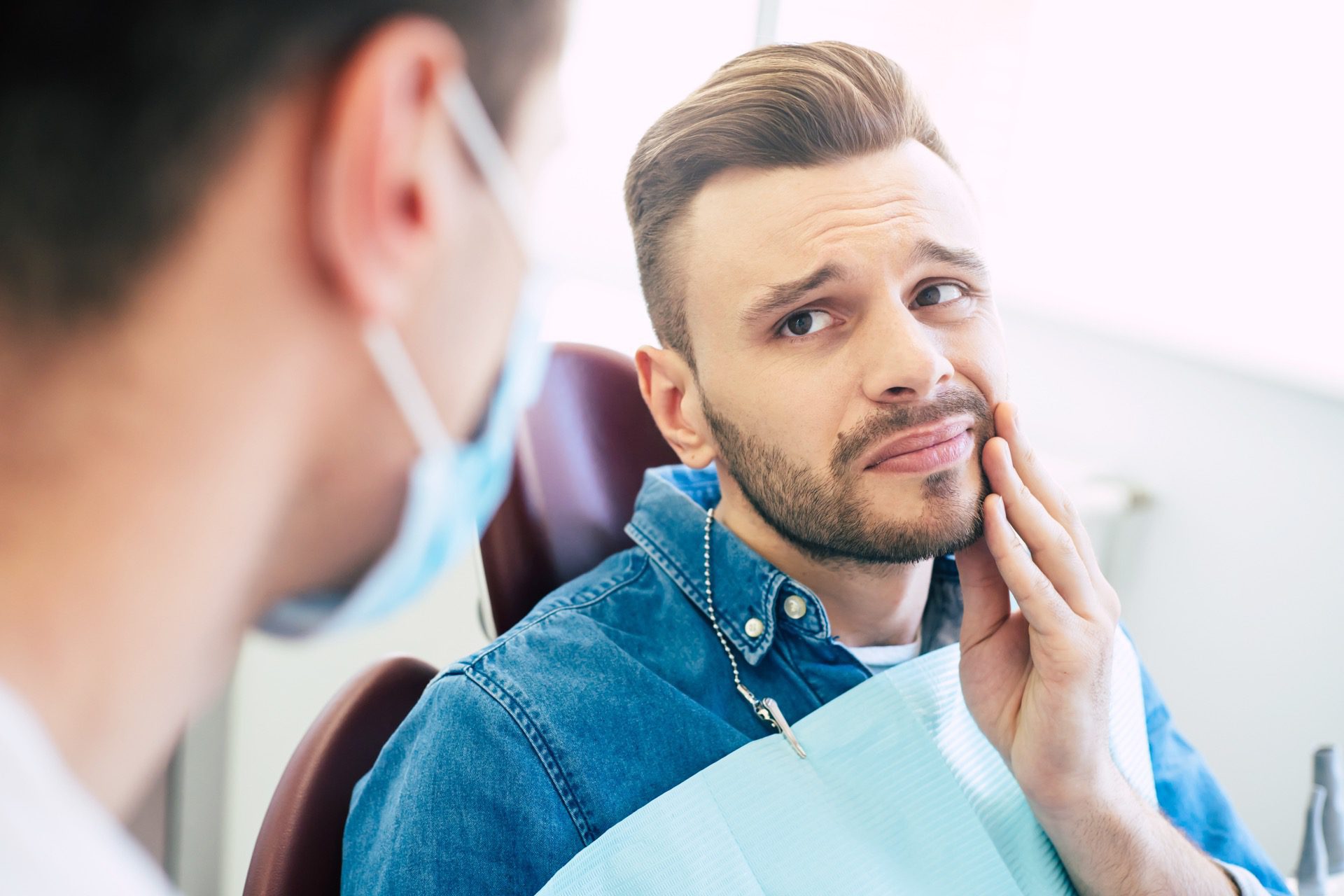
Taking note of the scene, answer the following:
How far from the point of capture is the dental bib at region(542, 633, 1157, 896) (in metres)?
0.94

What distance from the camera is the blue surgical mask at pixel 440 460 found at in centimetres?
36

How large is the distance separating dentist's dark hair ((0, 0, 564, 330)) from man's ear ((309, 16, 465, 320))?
0.5 inches

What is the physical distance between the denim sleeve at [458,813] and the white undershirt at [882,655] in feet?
1.34

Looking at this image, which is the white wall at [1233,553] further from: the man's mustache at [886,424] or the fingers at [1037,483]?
the man's mustache at [886,424]

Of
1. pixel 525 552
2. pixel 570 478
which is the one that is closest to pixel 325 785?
pixel 525 552

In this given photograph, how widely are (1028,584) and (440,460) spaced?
2.71ft

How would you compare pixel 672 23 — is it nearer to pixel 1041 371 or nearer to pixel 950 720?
pixel 1041 371

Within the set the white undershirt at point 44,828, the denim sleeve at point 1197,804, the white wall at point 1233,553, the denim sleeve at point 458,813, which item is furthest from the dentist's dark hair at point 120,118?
the white wall at point 1233,553

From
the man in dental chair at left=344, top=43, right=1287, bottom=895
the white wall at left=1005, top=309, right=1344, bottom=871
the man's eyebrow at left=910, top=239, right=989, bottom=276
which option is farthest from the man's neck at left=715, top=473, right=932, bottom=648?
the white wall at left=1005, top=309, right=1344, bottom=871

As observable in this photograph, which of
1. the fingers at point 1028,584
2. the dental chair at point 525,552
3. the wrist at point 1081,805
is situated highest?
the dental chair at point 525,552

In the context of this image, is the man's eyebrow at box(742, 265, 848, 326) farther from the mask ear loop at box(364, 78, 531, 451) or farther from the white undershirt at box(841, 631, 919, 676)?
the mask ear loop at box(364, 78, 531, 451)

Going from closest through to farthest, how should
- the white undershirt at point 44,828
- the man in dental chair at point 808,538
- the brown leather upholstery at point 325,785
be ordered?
the white undershirt at point 44,828 → the brown leather upholstery at point 325,785 → the man in dental chair at point 808,538

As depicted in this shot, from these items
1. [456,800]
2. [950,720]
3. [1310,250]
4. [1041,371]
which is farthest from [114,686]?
[1041,371]

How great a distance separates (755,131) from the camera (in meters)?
1.17
